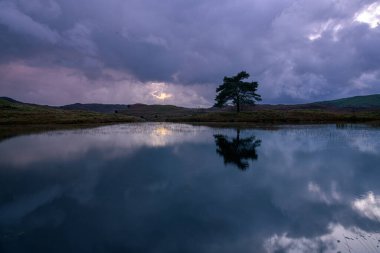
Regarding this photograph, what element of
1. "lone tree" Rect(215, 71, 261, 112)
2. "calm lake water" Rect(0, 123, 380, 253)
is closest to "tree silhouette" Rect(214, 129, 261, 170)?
"calm lake water" Rect(0, 123, 380, 253)

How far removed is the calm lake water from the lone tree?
62209 mm

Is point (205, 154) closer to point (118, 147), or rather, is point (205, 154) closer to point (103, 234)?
point (118, 147)

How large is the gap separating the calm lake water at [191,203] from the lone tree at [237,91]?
6221cm

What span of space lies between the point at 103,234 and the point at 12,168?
15310 millimetres

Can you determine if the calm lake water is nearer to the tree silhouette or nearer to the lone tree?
the tree silhouette

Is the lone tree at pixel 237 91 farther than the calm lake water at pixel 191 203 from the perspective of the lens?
Yes

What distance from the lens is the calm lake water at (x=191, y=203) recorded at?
34.6 feet

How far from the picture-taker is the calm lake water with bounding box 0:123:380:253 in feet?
34.6

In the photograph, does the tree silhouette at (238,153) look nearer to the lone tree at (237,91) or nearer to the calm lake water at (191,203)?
the calm lake water at (191,203)

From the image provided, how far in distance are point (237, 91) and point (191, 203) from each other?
77.4 metres

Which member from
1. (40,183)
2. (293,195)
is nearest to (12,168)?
(40,183)

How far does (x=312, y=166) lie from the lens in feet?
75.4

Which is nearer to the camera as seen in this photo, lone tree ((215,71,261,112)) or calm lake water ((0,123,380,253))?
calm lake water ((0,123,380,253))

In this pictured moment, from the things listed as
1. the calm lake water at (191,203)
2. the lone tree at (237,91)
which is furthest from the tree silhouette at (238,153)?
the lone tree at (237,91)
